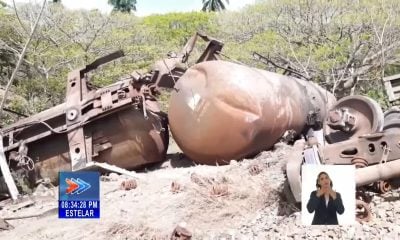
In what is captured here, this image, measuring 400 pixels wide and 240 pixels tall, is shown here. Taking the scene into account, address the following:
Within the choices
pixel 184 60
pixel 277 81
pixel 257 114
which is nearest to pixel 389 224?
pixel 257 114

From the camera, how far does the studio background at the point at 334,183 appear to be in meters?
3.48

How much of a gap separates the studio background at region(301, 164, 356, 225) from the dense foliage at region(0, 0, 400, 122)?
10437 mm

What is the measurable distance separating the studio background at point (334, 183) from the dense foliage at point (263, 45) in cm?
1044

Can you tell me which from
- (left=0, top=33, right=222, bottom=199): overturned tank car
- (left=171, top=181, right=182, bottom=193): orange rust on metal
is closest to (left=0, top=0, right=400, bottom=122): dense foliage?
(left=0, top=33, right=222, bottom=199): overturned tank car

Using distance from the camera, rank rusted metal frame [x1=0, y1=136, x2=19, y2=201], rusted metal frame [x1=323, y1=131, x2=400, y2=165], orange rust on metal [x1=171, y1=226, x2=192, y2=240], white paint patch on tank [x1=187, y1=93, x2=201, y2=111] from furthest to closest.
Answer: rusted metal frame [x1=0, y1=136, x2=19, y2=201] < white paint patch on tank [x1=187, y1=93, x2=201, y2=111] < rusted metal frame [x1=323, y1=131, x2=400, y2=165] < orange rust on metal [x1=171, y1=226, x2=192, y2=240]

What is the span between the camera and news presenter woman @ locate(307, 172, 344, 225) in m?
3.47

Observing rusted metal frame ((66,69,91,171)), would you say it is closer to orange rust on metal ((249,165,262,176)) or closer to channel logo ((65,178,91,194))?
channel logo ((65,178,91,194))

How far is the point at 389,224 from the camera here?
139 inches

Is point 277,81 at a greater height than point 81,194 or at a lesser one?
greater

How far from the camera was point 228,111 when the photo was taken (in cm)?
557

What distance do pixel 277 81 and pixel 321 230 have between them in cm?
288

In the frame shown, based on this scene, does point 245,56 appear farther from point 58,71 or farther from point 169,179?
point 169,179

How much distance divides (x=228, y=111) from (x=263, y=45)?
417 inches

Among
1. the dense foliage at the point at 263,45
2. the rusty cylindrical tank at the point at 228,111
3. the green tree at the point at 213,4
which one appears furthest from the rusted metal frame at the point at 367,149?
the green tree at the point at 213,4
